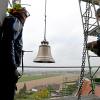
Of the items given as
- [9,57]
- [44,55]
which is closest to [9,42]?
[9,57]

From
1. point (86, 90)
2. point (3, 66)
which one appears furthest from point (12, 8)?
point (86, 90)

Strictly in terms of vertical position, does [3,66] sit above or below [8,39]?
below

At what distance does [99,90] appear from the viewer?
542cm

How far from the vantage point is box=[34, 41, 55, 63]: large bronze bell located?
2.86 meters

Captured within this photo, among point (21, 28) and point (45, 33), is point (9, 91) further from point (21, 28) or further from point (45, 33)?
point (45, 33)

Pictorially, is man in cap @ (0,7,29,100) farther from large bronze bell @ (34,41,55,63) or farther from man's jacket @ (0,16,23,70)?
large bronze bell @ (34,41,55,63)

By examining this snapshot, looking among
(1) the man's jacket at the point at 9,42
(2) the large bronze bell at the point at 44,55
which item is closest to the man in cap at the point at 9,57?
(1) the man's jacket at the point at 9,42

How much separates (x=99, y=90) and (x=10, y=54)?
154 inches

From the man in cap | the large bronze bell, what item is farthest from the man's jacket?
the large bronze bell

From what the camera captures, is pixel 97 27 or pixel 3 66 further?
pixel 97 27

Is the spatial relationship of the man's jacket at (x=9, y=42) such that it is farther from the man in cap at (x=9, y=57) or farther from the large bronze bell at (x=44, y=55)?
the large bronze bell at (x=44, y=55)

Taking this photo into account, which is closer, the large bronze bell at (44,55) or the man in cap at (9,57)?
the man in cap at (9,57)

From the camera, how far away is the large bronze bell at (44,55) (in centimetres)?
286

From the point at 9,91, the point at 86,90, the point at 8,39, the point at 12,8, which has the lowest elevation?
the point at 86,90
